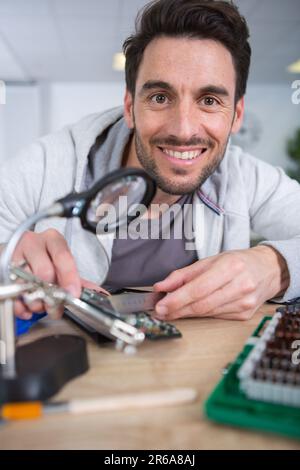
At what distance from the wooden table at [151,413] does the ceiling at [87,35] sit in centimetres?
279

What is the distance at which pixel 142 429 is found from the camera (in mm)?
419

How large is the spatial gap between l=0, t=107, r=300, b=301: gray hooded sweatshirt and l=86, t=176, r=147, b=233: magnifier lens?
54 centimetres

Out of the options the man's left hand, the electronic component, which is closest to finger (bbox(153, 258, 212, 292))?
the man's left hand

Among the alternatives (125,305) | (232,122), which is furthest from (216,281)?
(232,122)

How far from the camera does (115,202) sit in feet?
1.95

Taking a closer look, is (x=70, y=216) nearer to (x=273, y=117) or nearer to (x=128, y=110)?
(x=128, y=110)

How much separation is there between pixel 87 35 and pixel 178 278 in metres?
4.23

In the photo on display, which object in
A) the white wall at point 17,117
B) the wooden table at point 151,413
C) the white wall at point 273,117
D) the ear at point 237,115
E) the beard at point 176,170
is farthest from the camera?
the white wall at point 273,117

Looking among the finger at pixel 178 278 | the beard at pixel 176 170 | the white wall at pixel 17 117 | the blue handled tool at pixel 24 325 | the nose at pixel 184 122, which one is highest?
the white wall at pixel 17 117

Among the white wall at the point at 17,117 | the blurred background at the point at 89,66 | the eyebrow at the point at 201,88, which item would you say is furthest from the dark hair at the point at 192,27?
the white wall at the point at 17,117

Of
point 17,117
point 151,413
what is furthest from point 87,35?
point 151,413

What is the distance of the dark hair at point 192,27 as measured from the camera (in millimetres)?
1169

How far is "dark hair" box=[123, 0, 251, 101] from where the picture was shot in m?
1.17

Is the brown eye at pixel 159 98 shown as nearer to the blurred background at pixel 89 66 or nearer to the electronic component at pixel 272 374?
the electronic component at pixel 272 374
